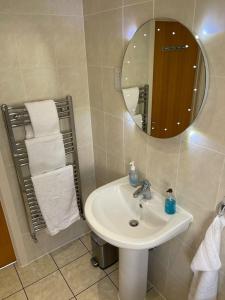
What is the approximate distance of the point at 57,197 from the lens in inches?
71.0

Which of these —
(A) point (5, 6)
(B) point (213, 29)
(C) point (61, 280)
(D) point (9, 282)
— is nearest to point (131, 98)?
(B) point (213, 29)

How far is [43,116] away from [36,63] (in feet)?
1.15

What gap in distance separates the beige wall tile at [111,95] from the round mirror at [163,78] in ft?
0.29

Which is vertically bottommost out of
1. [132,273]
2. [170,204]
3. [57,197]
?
[132,273]

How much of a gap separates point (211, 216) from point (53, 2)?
1.56 metres

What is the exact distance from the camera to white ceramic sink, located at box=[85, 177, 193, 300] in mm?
Result: 1176

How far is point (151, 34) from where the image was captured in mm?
1149

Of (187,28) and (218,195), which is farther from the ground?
(187,28)

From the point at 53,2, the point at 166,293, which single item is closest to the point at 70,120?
the point at 53,2

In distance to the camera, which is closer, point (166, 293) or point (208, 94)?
point (208, 94)

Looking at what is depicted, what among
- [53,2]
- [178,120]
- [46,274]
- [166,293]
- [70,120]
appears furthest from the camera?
[46,274]

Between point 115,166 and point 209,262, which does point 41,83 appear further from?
point 209,262

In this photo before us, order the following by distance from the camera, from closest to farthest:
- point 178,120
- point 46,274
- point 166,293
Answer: point 178,120
point 166,293
point 46,274

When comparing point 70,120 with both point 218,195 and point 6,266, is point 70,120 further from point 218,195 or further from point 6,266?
point 6,266
